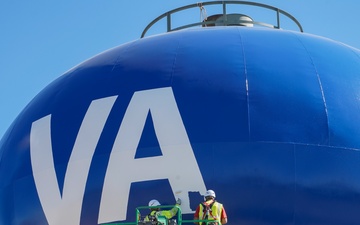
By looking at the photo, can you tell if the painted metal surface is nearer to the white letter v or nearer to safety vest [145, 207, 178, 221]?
the white letter v

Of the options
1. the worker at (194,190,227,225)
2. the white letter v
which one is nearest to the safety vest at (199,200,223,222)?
the worker at (194,190,227,225)

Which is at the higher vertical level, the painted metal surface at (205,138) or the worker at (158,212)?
the painted metal surface at (205,138)

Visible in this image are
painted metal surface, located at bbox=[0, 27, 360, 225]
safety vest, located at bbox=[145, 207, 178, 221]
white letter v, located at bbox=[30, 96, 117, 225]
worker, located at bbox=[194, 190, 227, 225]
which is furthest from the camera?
white letter v, located at bbox=[30, 96, 117, 225]

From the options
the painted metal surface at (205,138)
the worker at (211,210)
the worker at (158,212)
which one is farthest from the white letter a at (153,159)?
the worker at (211,210)

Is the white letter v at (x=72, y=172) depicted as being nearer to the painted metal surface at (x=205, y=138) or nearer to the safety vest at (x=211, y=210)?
the painted metal surface at (x=205, y=138)

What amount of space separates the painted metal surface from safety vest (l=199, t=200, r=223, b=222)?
1.41 ft

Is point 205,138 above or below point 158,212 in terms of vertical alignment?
above

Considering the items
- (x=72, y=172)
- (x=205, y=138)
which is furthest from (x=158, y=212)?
(x=72, y=172)

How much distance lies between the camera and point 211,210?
45.5 ft

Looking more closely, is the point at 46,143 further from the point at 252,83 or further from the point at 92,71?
the point at 252,83

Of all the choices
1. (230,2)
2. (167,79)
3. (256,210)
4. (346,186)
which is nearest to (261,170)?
(256,210)

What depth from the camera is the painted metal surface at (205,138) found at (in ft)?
47.0

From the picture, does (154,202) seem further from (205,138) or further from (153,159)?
(205,138)

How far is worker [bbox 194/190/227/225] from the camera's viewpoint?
13859 mm
